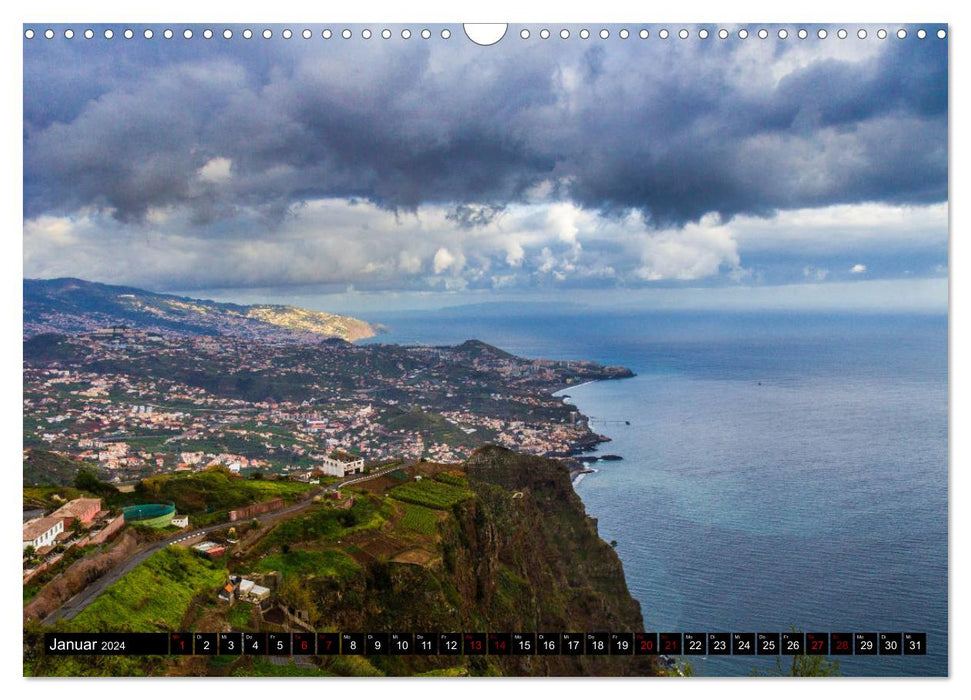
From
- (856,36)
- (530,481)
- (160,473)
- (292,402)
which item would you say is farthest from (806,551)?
(160,473)

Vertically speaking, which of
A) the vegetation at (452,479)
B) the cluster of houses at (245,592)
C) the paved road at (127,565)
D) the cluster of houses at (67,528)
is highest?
the cluster of houses at (67,528)

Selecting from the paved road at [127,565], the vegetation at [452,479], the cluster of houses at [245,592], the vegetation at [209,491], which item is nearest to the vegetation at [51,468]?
the vegetation at [209,491]

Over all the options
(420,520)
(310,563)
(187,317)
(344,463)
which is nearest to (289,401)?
(344,463)

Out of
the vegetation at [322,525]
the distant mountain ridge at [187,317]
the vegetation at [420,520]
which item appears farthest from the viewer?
the distant mountain ridge at [187,317]

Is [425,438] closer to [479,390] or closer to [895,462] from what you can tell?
[479,390]

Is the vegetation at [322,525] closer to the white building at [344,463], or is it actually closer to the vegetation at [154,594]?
the vegetation at [154,594]

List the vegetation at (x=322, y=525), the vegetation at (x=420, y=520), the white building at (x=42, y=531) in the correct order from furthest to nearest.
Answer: the vegetation at (x=420, y=520) < the vegetation at (x=322, y=525) < the white building at (x=42, y=531)

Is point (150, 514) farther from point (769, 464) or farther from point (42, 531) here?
point (769, 464)
